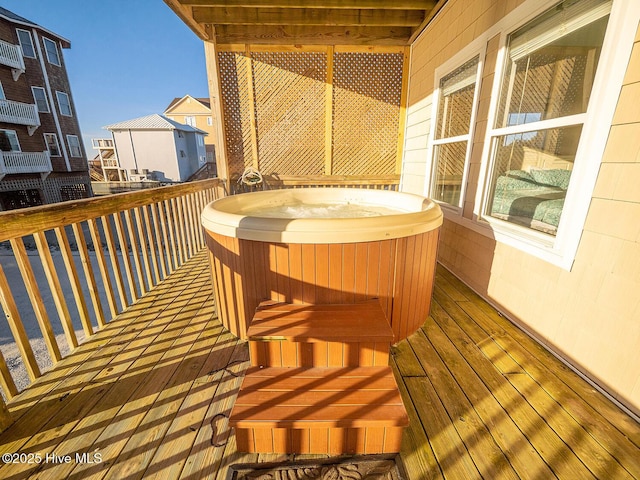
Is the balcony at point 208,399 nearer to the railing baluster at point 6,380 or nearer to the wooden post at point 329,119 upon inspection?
the railing baluster at point 6,380

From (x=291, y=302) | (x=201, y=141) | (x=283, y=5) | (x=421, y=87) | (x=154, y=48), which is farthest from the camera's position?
(x=154, y=48)

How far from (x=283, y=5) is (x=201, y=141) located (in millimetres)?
20872

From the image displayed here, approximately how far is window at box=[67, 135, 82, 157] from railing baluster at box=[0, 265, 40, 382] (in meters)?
16.0

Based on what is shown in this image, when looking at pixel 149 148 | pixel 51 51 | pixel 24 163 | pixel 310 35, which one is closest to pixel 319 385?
pixel 310 35

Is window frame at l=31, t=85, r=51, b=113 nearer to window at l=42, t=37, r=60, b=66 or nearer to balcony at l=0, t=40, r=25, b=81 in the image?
balcony at l=0, t=40, r=25, b=81

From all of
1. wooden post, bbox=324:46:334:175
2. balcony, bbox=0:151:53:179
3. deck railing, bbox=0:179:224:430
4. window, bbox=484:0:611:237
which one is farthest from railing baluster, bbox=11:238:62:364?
balcony, bbox=0:151:53:179

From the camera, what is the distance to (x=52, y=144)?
12297mm

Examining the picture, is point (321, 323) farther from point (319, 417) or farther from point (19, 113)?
point (19, 113)

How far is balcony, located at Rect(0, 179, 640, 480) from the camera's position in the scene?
115 cm

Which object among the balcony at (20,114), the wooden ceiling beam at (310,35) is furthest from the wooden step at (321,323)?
the balcony at (20,114)

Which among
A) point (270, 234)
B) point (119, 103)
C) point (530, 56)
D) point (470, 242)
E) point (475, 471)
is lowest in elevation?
point (475, 471)

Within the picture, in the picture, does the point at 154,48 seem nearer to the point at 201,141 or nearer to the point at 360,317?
the point at 201,141

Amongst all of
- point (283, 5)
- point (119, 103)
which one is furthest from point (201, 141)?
point (119, 103)

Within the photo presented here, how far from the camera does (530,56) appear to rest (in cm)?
206
